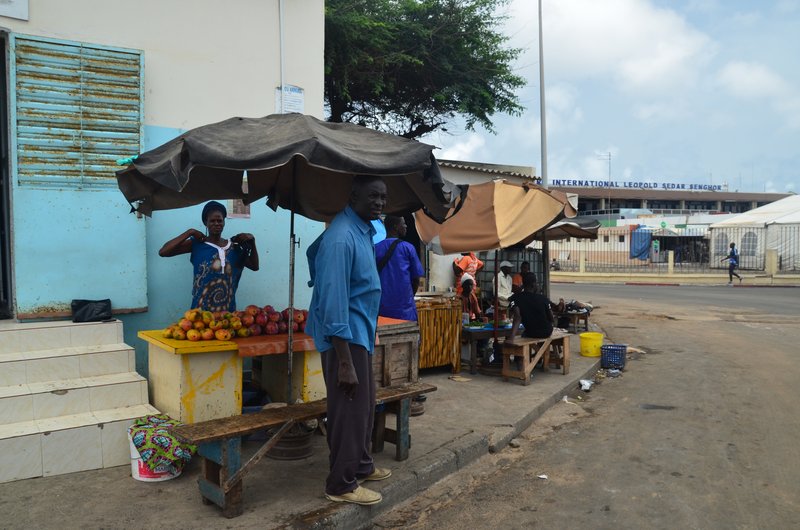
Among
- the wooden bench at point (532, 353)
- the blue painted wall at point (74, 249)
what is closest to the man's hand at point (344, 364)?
the blue painted wall at point (74, 249)

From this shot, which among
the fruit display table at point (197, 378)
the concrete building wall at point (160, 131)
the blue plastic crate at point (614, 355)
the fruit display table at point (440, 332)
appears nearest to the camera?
the fruit display table at point (197, 378)

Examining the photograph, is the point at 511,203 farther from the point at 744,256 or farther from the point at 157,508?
the point at 744,256

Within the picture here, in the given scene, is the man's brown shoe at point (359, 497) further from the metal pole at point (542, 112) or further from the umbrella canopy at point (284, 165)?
the metal pole at point (542, 112)

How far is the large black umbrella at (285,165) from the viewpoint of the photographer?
371 centimetres

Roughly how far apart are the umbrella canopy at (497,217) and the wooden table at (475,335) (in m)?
1.30

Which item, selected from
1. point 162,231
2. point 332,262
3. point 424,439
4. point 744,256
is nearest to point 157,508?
point 332,262

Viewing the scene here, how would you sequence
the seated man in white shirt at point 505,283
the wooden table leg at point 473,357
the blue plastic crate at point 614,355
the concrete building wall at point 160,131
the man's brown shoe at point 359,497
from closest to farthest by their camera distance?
the man's brown shoe at point 359,497, the concrete building wall at point 160,131, the wooden table leg at point 473,357, the blue plastic crate at point 614,355, the seated man in white shirt at point 505,283

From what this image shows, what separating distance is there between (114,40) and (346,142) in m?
3.35

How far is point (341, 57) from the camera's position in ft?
48.6

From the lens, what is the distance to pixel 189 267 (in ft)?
21.1

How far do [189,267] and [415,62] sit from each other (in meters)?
11.7

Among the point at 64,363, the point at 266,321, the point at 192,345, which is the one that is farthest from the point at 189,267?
the point at 192,345

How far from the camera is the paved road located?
13.9 feet

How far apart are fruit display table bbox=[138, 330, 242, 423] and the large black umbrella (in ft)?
1.73
